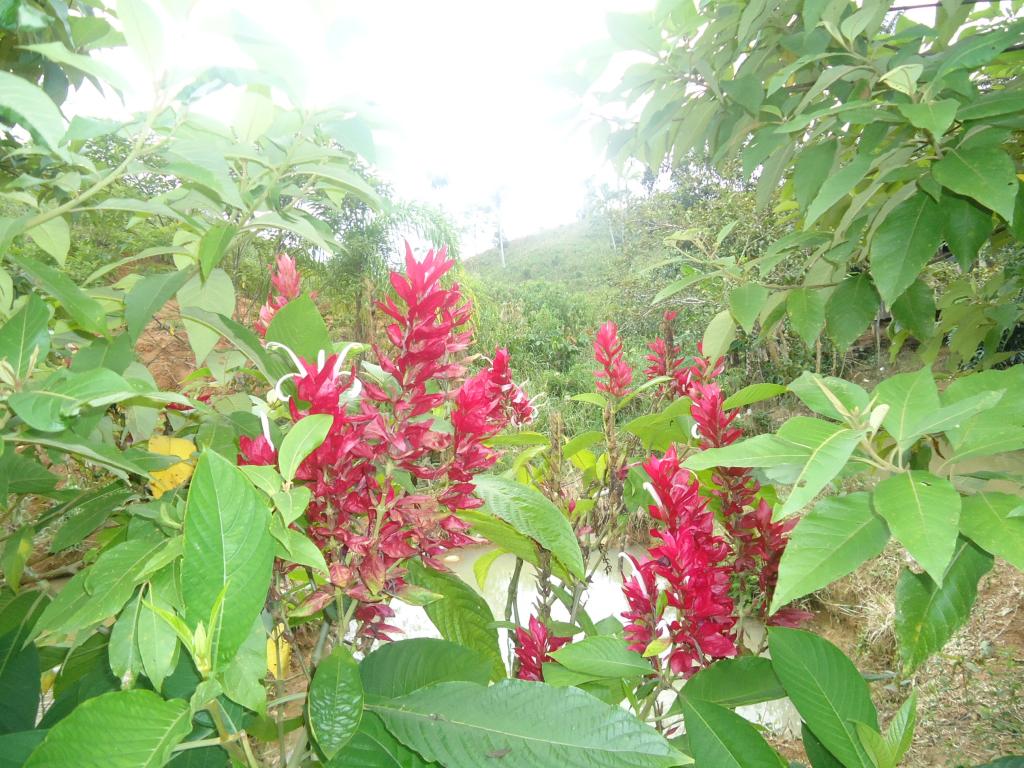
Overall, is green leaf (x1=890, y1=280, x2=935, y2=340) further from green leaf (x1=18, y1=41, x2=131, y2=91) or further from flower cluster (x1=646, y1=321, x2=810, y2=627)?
green leaf (x1=18, y1=41, x2=131, y2=91)

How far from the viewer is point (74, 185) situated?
501mm

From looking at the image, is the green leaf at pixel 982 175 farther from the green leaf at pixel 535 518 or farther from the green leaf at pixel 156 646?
the green leaf at pixel 156 646

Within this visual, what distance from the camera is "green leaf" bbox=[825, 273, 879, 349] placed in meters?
0.79

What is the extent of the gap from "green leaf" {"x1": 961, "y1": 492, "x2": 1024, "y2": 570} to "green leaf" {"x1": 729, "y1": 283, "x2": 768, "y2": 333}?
41cm

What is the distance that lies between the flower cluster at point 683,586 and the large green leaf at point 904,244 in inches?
12.5

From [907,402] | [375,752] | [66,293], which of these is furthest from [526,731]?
[66,293]

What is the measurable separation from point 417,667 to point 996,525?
1.29ft

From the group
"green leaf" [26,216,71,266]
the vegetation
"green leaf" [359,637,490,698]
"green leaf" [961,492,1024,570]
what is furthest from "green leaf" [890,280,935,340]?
"green leaf" [26,216,71,266]

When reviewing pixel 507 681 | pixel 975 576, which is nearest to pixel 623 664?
pixel 507 681

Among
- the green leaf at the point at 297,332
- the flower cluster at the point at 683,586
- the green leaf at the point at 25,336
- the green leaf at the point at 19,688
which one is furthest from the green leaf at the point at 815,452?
the green leaf at the point at 19,688

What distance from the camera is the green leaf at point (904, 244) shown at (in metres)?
0.64

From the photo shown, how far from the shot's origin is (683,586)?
51 cm

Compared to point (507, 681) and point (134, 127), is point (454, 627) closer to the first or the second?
point (507, 681)

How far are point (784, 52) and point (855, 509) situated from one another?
845 millimetres
